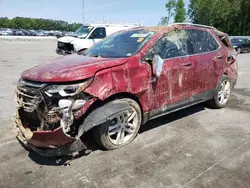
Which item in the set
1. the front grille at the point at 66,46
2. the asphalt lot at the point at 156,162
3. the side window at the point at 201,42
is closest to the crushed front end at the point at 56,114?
the asphalt lot at the point at 156,162

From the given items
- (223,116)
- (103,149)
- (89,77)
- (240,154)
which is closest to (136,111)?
(103,149)

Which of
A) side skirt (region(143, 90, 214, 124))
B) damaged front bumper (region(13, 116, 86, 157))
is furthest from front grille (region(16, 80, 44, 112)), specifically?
side skirt (region(143, 90, 214, 124))

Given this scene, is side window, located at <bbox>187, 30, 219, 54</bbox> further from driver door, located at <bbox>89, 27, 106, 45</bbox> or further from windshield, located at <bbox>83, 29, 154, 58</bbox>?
driver door, located at <bbox>89, 27, 106, 45</bbox>

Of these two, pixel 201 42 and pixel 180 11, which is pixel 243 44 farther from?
pixel 180 11

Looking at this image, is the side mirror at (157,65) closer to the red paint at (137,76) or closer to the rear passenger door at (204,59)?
the red paint at (137,76)

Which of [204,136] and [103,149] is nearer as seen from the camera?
[103,149]

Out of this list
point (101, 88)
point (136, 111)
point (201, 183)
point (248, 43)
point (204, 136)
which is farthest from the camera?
point (248, 43)

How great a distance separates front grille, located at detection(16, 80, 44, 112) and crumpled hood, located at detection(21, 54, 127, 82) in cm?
9

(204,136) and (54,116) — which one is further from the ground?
(54,116)

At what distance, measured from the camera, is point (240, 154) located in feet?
12.2

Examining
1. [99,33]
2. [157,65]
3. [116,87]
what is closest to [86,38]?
[99,33]

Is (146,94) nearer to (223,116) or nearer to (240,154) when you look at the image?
(240,154)

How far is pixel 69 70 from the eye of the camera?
3.41 m

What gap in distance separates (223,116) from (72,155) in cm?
323
